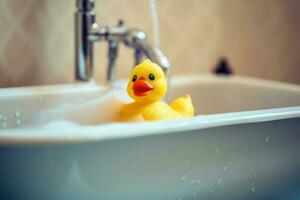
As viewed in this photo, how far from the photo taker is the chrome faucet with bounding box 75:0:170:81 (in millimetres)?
1010

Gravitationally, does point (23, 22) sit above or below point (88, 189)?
above

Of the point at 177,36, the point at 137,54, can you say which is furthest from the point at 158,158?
the point at 177,36

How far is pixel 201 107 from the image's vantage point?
119 centimetres

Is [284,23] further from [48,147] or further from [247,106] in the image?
[48,147]

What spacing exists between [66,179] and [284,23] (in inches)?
46.2

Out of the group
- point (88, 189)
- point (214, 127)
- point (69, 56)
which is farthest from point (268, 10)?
point (88, 189)

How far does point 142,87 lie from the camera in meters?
0.74

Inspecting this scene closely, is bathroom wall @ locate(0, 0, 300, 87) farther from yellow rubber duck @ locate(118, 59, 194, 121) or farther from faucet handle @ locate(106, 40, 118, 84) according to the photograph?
yellow rubber duck @ locate(118, 59, 194, 121)

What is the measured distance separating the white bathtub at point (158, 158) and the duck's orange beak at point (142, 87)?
0.37 ft

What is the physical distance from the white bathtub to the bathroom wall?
19 centimetres

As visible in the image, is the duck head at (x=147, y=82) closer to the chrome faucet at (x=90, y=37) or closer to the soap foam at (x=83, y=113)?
the soap foam at (x=83, y=113)

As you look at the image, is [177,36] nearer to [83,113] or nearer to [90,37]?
[90,37]

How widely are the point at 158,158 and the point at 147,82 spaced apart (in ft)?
0.49

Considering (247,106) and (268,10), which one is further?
(268,10)
